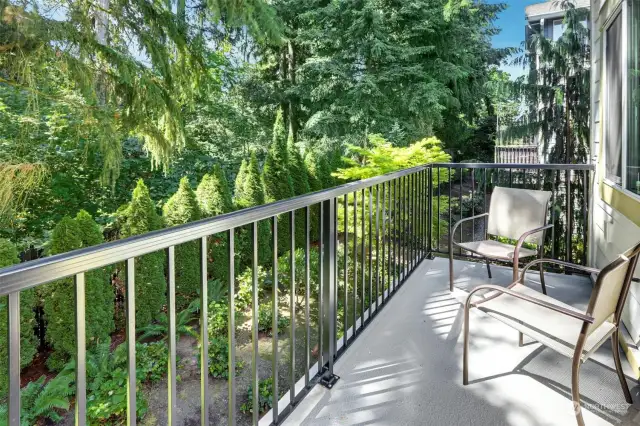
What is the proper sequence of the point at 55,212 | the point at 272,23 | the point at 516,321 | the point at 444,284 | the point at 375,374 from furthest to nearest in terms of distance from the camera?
the point at 55,212 → the point at 272,23 → the point at 444,284 → the point at 375,374 → the point at 516,321

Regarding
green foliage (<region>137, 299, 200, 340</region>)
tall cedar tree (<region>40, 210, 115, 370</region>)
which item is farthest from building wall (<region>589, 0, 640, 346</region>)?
tall cedar tree (<region>40, 210, 115, 370</region>)

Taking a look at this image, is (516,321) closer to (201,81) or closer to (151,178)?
(201,81)

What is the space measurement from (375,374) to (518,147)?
11.7m

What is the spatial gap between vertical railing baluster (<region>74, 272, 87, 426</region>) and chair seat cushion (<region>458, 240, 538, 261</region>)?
2762 millimetres

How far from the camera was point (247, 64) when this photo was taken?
42.9 ft

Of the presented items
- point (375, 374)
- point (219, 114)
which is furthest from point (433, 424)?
point (219, 114)

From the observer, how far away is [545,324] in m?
1.84

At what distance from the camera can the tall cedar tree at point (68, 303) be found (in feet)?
13.0

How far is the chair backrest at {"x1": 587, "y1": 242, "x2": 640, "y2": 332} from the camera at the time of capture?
60.6 inches

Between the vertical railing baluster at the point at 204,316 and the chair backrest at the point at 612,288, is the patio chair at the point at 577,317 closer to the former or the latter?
the chair backrest at the point at 612,288

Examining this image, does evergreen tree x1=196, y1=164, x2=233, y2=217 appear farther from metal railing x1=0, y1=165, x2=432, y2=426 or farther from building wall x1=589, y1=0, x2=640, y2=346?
building wall x1=589, y1=0, x2=640, y2=346

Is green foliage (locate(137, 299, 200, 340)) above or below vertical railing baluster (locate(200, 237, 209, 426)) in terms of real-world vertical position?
below

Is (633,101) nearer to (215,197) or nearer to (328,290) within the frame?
(328,290)

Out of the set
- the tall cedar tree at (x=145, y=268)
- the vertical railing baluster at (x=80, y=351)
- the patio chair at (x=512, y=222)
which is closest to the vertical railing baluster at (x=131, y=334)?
the vertical railing baluster at (x=80, y=351)
